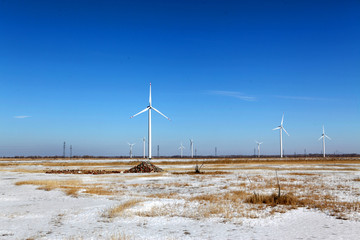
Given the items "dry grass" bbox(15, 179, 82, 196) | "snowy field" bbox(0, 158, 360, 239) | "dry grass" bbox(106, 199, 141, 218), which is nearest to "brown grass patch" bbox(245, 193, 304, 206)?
"snowy field" bbox(0, 158, 360, 239)

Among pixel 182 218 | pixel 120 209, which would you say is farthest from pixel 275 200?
pixel 120 209

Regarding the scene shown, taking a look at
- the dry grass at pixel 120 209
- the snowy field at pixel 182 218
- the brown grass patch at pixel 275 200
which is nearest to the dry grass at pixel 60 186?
the snowy field at pixel 182 218

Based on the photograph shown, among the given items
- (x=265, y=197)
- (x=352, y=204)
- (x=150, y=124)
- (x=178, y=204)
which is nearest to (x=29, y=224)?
(x=178, y=204)

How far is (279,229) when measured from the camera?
35.0 feet

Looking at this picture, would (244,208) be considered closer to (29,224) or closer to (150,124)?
(29,224)

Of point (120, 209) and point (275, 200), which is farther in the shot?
point (275, 200)

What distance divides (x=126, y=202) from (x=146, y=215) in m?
2.95

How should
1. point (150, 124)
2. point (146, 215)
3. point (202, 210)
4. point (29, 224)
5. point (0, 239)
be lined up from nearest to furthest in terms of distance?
point (0, 239) < point (29, 224) < point (146, 215) < point (202, 210) < point (150, 124)

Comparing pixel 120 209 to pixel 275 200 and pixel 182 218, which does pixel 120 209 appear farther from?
pixel 275 200

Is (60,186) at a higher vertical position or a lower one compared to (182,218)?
lower

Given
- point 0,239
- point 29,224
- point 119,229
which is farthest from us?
point 29,224

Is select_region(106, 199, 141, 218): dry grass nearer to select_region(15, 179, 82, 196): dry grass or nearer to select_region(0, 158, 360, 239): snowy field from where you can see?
select_region(0, 158, 360, 239): snowy field

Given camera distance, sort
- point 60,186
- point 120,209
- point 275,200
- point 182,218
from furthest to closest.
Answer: point 60,186 → point 275,200 → point 120,209 → point 182,218

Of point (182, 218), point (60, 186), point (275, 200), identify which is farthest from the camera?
point (60, 186)
